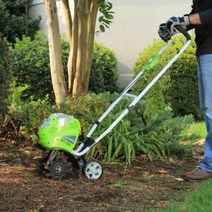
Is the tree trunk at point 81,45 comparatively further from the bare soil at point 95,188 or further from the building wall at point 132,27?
the building wall at point 132,27

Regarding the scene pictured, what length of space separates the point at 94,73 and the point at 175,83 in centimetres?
153

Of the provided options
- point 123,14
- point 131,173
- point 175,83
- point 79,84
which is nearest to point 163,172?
point 131,173

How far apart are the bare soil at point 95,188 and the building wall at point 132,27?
6.58 metres

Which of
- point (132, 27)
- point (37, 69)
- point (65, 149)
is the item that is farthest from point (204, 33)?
point (132, 27)

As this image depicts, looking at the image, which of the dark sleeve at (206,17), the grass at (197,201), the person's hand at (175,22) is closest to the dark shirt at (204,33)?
the dark sleeve at (206,17)

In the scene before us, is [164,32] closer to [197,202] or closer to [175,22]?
[175,22]

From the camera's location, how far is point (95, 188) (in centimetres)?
497

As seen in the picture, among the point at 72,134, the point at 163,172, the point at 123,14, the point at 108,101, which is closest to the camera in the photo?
the point at 72,134

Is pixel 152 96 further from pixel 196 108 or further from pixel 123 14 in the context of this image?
pixel 123 14

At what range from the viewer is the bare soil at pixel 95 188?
14.6 ft

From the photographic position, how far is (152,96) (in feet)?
23.6

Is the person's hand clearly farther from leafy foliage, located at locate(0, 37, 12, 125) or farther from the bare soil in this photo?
leafy foliage, located at locate(0, 37, 12, 125)

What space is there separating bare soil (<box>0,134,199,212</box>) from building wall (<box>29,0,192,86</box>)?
658 cm

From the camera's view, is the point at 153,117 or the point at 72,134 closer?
the point at 72,134
